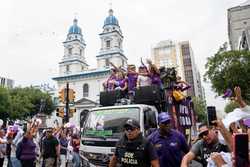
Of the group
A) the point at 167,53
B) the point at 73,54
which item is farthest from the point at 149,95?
the point at 167,53

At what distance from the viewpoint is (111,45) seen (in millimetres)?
64000

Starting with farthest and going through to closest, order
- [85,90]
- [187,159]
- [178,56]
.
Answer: [178,56] < [85,90] < [187,159]

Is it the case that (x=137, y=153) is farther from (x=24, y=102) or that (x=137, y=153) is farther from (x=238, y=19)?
(x=238, y=19)

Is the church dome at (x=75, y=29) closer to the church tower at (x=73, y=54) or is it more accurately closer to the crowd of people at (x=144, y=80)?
the church tower at (x=73, y=54)

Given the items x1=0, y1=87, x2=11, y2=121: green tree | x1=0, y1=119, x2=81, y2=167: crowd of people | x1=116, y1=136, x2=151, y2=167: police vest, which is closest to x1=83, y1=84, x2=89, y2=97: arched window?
x1=0, y1=87, x2=11, y2=121: green tree

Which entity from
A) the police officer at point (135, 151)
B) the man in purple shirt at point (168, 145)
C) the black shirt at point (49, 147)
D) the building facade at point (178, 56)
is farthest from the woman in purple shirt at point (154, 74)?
the building facade at point (178, 56)

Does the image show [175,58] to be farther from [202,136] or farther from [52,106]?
[202,136]

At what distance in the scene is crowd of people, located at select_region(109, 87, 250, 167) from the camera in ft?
6.80

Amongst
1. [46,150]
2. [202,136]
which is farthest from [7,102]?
[202,136]

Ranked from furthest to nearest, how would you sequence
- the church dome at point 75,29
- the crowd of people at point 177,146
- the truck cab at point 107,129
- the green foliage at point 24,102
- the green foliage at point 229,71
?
the church dome at point 75,29 < the green foliage at point 24,102 < the green foliage at point 229,71 < the truck cab at point 107,129 < the crowd of people at point 177,146

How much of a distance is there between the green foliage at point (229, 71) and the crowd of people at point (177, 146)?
22.4 meters

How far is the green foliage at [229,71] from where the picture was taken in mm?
24641

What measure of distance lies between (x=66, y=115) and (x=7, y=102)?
29049 mm

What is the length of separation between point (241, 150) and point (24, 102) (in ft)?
154
